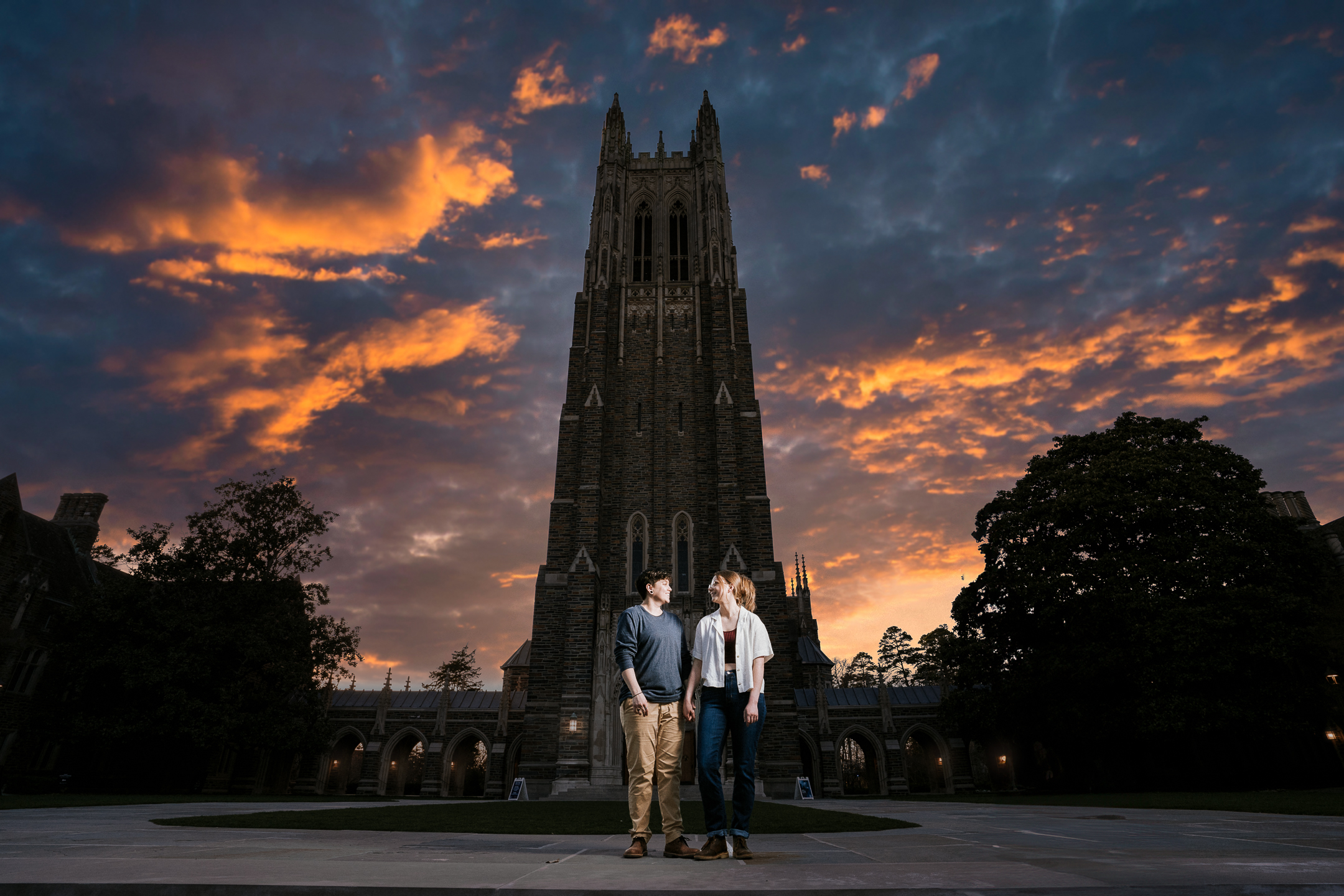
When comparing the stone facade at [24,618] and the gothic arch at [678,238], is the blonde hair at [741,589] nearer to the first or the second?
the stone facade at [24,618]

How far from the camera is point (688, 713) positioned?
4.68 meters

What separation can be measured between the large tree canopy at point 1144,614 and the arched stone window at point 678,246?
60.9ft

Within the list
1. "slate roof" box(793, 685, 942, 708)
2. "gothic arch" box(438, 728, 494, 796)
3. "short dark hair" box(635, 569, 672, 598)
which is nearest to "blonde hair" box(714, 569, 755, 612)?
"short dark hair" box(635, 569, 672, 598)

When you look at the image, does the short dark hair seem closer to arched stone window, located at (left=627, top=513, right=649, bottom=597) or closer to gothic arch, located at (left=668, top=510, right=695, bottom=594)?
gothic arch, located at (left=668, top=510, right=695, bottom=594)

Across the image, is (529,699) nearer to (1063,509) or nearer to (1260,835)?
(1063,509)

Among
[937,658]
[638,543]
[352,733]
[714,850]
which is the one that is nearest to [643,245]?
[638,543]

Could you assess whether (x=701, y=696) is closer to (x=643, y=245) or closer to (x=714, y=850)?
(x=714, y=850)

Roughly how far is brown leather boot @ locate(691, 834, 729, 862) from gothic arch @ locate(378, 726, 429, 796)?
124 feet

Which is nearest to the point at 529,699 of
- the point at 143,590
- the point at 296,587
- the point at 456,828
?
the point at 296,587

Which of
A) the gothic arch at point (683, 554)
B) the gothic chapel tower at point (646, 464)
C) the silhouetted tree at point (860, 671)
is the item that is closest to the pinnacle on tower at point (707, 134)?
the gothic chapel tower at point (646, 464)

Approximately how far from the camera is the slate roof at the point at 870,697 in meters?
37.0

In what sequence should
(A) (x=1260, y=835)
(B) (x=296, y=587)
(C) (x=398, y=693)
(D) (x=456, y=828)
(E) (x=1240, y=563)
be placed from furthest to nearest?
(C) (x=398, y=693) → (B) (x=296, y=587) → (E) (x=1240, y=563) → (D) (x=456, y=828) → (A) (x=1260, y=835)

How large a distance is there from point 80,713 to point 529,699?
16592 millimetres

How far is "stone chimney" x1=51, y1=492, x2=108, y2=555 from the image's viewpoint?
33.5 meters
